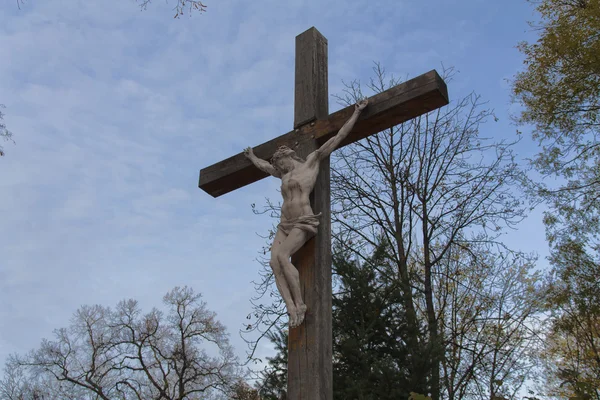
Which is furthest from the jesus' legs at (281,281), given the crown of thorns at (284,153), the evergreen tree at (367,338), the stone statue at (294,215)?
the evergreen tree at (367,338)

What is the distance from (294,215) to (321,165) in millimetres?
540

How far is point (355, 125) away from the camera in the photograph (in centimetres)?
447

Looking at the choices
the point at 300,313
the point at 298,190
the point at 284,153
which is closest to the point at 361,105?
the point at 284,153

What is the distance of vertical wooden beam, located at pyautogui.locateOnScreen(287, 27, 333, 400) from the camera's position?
11.9 feet

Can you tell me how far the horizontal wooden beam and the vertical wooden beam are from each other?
0.45 ft

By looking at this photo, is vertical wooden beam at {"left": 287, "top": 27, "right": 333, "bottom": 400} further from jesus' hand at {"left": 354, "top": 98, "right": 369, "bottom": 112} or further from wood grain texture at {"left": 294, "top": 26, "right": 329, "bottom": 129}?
jesus' hand at {"left": 354, "top": 98, "right": 369, "bottom": 112}

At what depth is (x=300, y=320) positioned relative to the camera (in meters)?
3.77

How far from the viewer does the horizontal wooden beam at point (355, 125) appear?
163 inches

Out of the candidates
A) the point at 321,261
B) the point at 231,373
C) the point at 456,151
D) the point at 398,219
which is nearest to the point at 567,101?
the point at 456,151

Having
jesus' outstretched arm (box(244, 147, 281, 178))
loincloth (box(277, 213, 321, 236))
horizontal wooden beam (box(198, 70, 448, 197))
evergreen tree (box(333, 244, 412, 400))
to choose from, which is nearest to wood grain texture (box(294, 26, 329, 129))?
horizontal wooden beam (box(198, 70, 448, 197))

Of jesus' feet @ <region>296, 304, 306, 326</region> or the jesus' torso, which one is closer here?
jesus' feet @ <region>296, 304, 306, 326</region>

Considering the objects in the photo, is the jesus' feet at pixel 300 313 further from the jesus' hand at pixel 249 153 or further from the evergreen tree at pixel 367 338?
the evergreen tree at pixel 367 338

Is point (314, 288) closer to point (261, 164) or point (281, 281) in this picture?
point (281, 281)

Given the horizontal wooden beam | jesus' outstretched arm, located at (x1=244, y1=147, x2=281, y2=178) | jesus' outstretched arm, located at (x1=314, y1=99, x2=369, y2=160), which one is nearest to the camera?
the horizontal wooden beam
